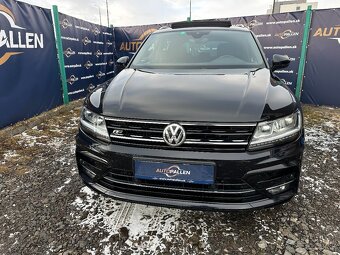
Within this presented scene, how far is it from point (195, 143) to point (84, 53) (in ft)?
22.3

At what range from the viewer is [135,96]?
7.01ft

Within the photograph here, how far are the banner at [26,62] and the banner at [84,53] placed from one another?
61 cm

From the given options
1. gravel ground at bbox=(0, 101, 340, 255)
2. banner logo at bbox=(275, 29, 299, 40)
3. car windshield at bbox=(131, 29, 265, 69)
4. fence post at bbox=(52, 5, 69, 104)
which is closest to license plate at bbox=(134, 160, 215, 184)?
gravel ground at bbox=(0, 101, 340, 255)

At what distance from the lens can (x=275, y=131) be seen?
1.89 meters

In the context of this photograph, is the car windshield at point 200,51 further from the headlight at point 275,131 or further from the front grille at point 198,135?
the front grille at point 198,135

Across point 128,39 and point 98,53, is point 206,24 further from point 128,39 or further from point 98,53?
point 128,39

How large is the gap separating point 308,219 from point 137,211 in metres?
1.51

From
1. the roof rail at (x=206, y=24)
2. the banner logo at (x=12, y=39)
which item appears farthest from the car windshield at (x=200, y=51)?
the banner logo at (x=12, y=39)

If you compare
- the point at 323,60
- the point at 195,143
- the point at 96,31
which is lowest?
the point at 195,143

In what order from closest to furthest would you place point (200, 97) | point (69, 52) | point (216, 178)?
point (216, 178) < point (200, 97) < point (69, 52)

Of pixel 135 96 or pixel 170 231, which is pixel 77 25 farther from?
pixel 170 231

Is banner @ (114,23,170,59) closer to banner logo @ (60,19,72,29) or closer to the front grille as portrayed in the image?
banner logo @ (60,19,72,29)

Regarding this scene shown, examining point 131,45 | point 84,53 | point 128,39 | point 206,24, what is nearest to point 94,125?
point 206,24

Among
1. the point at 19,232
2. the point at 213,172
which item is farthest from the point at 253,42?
the point at 19,232
